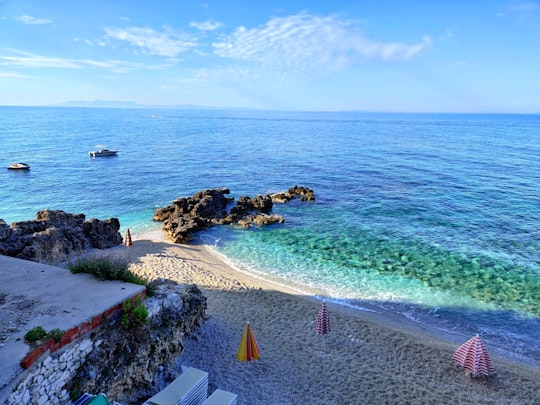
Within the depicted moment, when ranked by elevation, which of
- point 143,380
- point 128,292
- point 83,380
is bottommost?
point 143,380

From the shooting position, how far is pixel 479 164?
53.7 meters

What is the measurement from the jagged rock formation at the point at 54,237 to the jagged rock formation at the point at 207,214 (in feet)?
12.4

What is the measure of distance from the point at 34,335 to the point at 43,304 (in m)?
1.63

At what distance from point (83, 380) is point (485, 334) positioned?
14.6m

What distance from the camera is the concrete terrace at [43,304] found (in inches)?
257

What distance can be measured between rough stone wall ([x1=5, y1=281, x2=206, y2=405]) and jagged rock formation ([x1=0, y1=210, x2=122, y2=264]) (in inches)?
349

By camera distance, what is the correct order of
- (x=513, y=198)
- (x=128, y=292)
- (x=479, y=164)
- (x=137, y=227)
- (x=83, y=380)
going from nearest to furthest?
(x=83, y=380) → (x=128, y=292) → (x=137, y=227) → (x=513, y=198) → (x=479, y=164)

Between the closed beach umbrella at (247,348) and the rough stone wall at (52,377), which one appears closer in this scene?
the rough stone wall at (52,377)

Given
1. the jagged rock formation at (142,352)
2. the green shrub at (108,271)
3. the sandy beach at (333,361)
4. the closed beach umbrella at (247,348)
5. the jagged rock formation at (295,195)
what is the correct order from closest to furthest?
the jagged rock formation at (142,352)
the green shrub at (108,271)
the sandy beach at (333,361)
the closed beach umbrella at (247,348)
the jagged rock formation at (295,195)

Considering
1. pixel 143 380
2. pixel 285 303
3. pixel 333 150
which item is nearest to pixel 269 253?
pixel 285 303

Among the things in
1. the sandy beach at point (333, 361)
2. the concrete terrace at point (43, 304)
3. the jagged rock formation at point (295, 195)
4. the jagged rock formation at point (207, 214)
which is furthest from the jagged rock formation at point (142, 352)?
the jagged rock formation at point (295, 195)

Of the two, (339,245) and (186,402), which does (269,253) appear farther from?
(186,402)

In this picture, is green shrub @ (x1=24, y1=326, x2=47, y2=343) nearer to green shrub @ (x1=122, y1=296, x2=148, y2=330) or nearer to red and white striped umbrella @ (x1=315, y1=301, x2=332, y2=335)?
green shrub @ (x1=122, y1=296, x2=148, y2=330)

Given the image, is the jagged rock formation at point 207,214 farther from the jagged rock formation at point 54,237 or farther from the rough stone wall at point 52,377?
the rough stone wall at point 52,377
